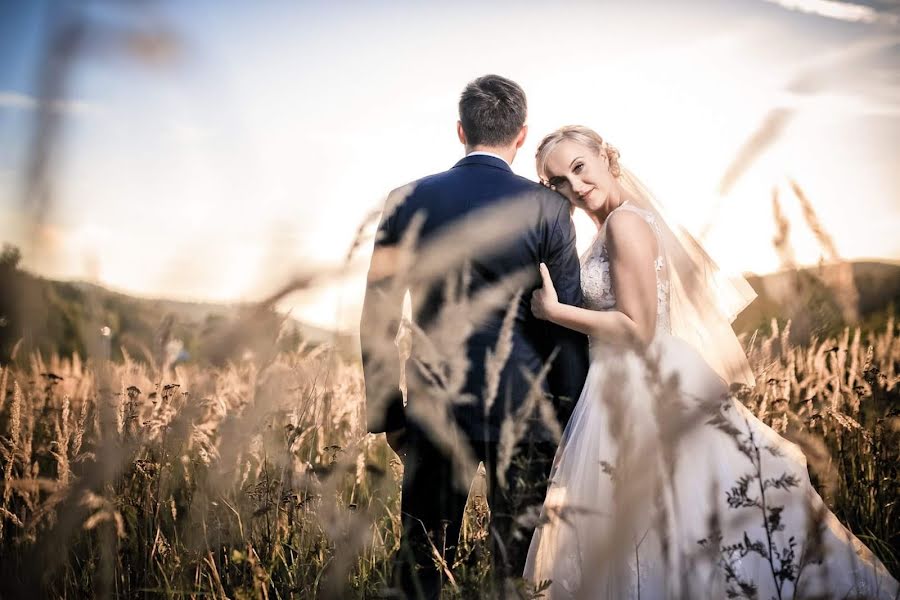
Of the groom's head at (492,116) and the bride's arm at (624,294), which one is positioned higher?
the groom's head at (492,116)

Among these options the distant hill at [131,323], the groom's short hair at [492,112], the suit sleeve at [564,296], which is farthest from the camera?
the groom's short hair at [492,112]

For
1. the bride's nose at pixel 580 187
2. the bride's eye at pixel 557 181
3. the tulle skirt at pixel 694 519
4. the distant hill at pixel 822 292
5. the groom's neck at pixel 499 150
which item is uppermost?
the groom's neck at pixel 499 150

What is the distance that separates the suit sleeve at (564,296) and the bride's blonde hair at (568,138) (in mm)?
523

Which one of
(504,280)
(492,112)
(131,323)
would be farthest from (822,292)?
(492,112)

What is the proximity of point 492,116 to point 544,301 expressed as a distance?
2.82 ft

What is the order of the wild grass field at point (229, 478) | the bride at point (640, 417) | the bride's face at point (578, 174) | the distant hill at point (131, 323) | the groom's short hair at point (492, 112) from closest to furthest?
the distant hill at point (131, 323)
the wild grass field at point (229, 478)
the bride at point (640, 417)
the groom's short hair at point (492, 112)
the bride's face at point (578, 174)

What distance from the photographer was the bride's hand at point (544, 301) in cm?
266

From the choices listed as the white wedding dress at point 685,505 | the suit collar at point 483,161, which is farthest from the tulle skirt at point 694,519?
the suit collar at point 483,161

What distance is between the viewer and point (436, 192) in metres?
2.81

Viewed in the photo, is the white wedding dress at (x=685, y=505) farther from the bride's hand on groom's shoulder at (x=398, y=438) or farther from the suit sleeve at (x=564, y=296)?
the bride's hand on groom's shoulder at (x=398, y=438)

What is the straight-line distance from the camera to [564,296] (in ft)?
9.37

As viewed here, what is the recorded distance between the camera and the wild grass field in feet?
2.02

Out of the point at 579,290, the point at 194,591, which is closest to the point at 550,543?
the point at 579,290

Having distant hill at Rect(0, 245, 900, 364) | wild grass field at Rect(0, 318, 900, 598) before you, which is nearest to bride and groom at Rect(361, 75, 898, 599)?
wild grass field at Rect(0, 318, 900, 598)
